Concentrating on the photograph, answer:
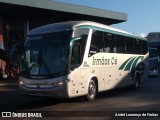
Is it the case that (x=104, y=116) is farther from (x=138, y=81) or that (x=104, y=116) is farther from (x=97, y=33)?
(x=138, y=81)

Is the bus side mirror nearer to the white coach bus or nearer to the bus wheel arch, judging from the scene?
the white coach bus

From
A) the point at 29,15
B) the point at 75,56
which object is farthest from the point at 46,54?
the point at 29,15

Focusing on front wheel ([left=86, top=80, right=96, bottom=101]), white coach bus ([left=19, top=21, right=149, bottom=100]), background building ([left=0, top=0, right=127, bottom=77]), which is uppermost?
background building ([left=0, top=0, right=127, bottom=77])

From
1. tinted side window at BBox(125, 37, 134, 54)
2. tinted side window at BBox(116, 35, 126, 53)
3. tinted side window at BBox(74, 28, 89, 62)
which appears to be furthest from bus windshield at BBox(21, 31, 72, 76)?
tinted side window at BBox(125, 37, 134, 54)

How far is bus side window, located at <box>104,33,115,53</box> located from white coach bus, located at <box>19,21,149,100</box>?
0.05 meters

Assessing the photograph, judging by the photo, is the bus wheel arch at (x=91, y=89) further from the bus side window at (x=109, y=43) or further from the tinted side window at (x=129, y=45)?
the tinted side window at (x=129, y=45)

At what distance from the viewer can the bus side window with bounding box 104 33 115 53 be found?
17105mm

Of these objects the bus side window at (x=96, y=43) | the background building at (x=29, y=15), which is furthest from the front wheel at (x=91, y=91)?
the background building at (x=29, y=15)

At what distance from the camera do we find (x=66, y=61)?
13.7 metres

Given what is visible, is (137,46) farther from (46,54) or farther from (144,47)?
(46,54)

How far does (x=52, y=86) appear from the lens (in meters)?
13.5

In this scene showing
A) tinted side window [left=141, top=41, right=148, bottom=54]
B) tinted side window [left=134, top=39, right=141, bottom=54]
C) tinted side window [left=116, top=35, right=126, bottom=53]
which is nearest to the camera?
tinted side window [left=116, top=35, right=126, bottom=53]

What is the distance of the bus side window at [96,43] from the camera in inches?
608

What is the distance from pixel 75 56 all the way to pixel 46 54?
1083 mm
